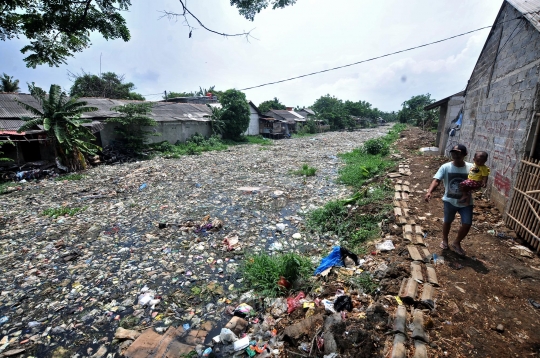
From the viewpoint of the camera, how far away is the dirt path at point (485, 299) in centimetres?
196

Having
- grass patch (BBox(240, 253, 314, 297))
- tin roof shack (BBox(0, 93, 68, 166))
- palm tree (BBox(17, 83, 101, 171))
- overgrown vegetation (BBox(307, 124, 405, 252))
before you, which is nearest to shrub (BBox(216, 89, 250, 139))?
palm tree (BBox(17, 83, 101, 171))

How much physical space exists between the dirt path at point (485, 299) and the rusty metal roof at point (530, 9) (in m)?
3.58

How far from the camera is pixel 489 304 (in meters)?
2.40

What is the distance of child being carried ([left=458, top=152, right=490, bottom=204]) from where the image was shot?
298cm

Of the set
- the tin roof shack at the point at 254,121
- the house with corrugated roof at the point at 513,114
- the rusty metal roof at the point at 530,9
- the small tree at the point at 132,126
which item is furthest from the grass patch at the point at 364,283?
the tin roof shack at the point at 254,121

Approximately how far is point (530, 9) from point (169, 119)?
17.0 m

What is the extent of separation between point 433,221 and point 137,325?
4.81 m

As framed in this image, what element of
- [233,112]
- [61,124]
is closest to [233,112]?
[233,112]

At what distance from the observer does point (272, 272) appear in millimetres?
3428

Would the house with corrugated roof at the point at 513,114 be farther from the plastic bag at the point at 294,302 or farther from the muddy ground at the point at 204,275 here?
the plastic bag at the point at 294,302

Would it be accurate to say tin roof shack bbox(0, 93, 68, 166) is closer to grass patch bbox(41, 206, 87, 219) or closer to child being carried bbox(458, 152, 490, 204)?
grass patch bbox(41, 206, 87, 219)

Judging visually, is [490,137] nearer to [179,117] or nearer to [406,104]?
[179,117]

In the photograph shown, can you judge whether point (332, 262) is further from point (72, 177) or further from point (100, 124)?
point (100, 124)

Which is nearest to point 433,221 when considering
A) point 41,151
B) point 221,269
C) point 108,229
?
point 221,269
